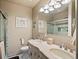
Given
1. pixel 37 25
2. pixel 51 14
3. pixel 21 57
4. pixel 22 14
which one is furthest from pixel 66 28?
pixel 21 57

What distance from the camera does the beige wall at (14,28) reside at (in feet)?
9.83

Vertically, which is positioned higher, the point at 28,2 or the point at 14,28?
the point at 28,2

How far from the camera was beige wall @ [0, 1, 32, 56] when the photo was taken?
3.00 meters

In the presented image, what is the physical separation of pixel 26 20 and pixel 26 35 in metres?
0.61

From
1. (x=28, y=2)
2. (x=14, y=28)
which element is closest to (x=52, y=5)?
(x=28, y=2)

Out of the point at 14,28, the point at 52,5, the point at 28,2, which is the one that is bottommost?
the point at 14,28

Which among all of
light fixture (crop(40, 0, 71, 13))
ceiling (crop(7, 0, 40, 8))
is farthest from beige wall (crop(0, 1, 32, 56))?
light fixture (crop(40, 0, 71, 13))

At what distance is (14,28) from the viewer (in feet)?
10.1

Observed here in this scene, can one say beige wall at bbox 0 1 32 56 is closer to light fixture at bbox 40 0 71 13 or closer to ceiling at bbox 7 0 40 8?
ceiling at bbox 7 0 40 8

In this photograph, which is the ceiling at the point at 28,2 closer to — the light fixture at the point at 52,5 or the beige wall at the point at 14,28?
the beige wall at the point at 14,28

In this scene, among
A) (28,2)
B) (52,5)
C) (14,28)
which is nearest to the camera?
(52,5)

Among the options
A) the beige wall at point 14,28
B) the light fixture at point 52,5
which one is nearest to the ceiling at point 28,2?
the beige wall at point 14,28

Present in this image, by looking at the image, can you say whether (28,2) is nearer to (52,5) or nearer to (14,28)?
(14,28)

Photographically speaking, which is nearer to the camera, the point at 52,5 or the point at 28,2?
the point at 52,5
